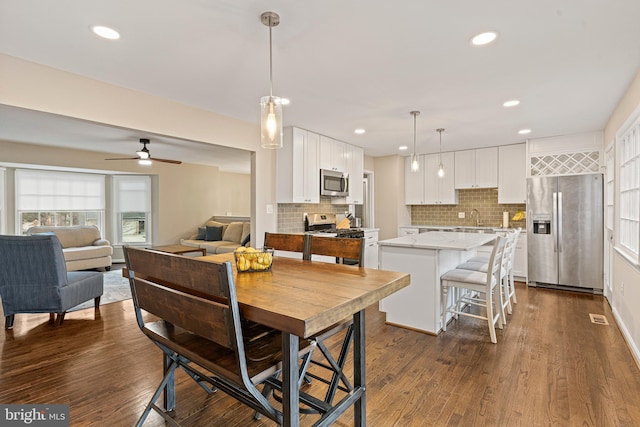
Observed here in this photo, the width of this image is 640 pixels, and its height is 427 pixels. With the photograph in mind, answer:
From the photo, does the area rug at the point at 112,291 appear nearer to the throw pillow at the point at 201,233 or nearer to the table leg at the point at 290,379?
the throw pillow at the point at 201,233

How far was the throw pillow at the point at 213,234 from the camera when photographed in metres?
7.04

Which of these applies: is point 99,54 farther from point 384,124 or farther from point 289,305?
point 384,124

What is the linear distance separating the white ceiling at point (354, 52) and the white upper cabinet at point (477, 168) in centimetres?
186

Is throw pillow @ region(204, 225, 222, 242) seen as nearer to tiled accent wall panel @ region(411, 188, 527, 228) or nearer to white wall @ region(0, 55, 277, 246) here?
white wall @ region(0, 55, 277, 246)

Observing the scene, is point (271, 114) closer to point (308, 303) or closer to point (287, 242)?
point (287, 242)

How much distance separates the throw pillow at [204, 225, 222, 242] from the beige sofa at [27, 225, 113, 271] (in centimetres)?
181

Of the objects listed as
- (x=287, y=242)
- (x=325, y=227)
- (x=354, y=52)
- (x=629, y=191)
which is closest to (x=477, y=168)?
(x=629, y=191)

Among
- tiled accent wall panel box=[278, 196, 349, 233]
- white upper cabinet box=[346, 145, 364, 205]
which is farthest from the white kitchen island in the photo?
white upper cabinet box=[346, 145, 364, 205]

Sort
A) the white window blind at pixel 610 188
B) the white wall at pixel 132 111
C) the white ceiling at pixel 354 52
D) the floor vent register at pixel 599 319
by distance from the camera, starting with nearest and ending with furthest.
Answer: the white ceiling at pixel 354 52
the white wall at pixel 132 111
the floor vent register at pixel 599 319
the white window blind at pixel 610 188

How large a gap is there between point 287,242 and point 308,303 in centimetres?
116

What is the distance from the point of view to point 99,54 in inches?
90.6

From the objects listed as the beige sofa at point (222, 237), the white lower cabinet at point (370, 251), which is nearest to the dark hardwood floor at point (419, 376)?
the white lower cabinet at point (370, 251)

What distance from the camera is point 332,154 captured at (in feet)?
16.8

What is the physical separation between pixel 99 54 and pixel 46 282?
7.45 feet
